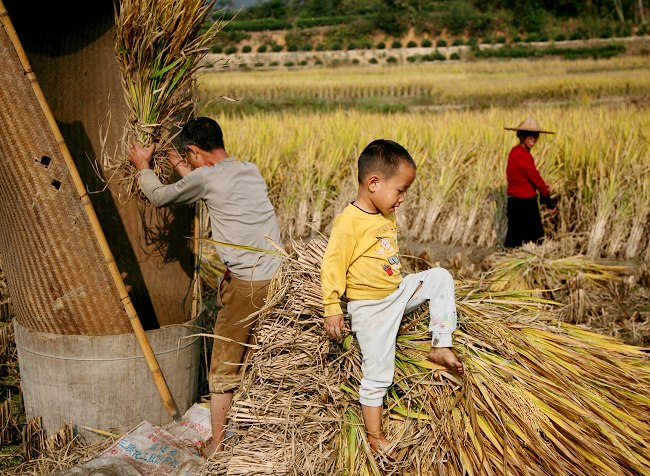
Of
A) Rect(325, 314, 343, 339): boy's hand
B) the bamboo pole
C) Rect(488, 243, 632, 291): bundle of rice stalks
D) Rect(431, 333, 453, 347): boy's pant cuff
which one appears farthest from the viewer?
Rect(488, 243, 632, 291): bundle of rice stalks

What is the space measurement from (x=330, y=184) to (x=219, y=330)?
16.9ft

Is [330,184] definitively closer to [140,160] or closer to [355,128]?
[355,128]

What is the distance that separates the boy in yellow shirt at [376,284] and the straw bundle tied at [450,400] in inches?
4.1

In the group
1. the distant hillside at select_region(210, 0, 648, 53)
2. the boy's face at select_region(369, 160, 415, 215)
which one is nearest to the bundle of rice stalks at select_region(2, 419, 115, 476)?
the boy's face at select_region(369, 160, 415, 215)

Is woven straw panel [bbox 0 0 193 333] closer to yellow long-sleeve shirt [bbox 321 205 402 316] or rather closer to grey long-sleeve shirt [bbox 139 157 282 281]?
grey long-sleeve shirt [bbox 139 157 282 281]

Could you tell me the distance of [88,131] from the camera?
3.52 meters

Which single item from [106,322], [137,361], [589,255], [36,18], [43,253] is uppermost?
[36,18]

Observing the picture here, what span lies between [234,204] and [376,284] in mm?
897

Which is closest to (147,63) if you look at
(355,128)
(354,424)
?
(354,424)

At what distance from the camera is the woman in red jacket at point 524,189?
6500 mm

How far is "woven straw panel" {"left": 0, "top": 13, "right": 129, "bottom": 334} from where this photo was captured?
2.99 metres

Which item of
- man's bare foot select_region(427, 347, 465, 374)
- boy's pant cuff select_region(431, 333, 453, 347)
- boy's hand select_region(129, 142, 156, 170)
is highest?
boy's hand select_region(129, 142, 156, 170)

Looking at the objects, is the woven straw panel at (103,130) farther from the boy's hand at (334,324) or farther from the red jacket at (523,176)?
the red jacket at (523,176)

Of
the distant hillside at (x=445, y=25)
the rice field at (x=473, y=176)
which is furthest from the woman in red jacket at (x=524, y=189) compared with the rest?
the distant hillside at (x=445, y=25)
